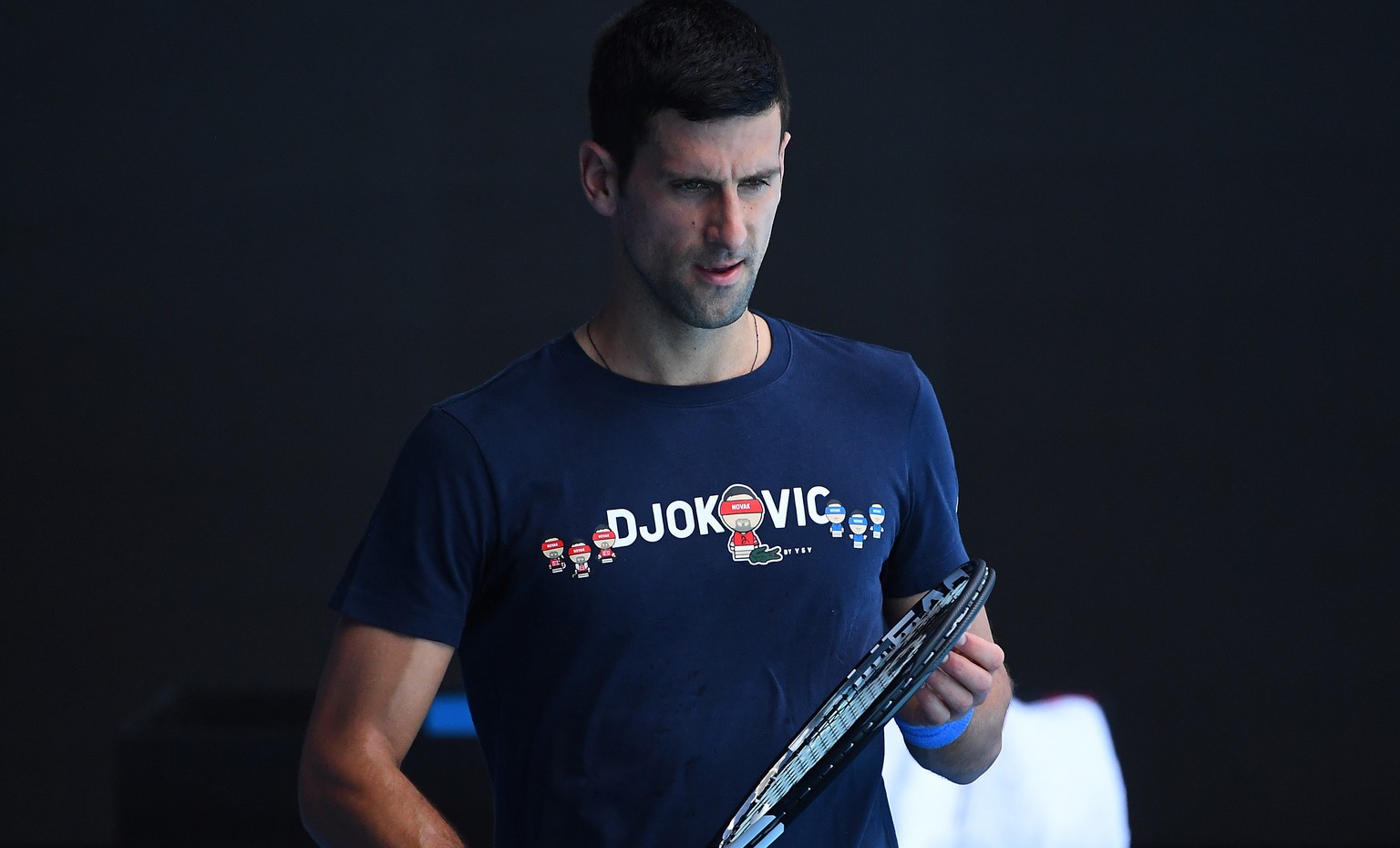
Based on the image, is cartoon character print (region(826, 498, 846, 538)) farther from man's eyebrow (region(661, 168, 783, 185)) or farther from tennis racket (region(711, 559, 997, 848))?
man's eyebrow (region(661, 168, 783, 185))

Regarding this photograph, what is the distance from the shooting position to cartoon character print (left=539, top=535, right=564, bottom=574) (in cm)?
144

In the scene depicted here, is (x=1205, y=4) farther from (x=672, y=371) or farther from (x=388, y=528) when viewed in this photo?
(x=388, y=528)

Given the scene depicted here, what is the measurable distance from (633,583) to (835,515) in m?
0.23

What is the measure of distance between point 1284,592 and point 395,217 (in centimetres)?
266

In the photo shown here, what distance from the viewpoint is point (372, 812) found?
1387 millimetres

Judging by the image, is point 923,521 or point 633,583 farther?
point 923,521

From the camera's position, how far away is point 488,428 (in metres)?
1.46

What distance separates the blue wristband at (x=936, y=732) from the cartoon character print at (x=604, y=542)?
373 millimetres

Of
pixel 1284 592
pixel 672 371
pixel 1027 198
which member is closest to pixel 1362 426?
pixel 1284 592

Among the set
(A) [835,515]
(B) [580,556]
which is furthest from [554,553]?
(A) [835,515]

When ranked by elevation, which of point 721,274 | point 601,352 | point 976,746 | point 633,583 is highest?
point 721,274

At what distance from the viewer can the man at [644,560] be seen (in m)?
1.43

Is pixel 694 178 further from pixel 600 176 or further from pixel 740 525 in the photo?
pixel 740 525

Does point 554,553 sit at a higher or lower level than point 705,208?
lower
